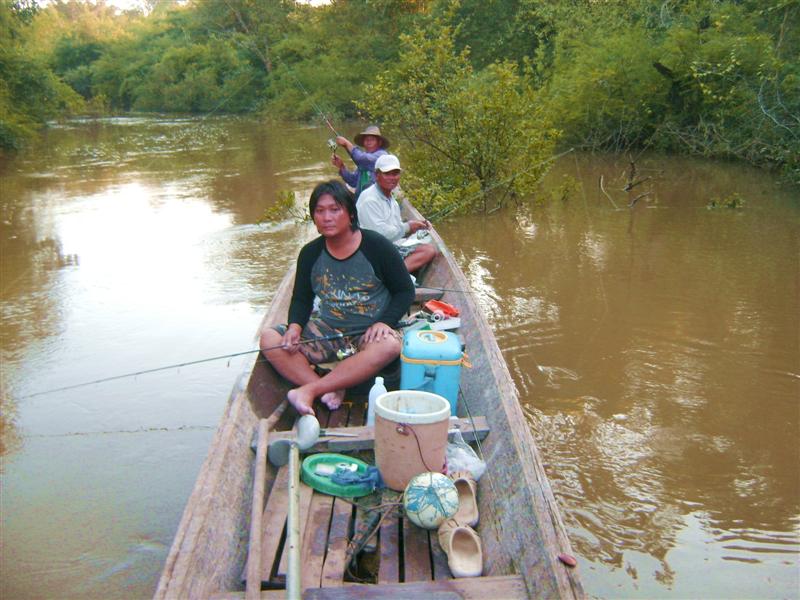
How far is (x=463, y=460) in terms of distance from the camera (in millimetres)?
2660

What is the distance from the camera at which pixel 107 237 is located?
29.3ft

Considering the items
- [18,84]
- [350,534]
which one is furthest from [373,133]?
[18,84]

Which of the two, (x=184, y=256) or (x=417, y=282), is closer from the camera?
(x=417, y=282)

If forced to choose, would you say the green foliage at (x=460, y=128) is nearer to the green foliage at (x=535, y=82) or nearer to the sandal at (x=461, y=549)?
the green foliage at (x=535, y=82)

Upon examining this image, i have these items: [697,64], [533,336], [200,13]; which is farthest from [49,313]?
[200,13]

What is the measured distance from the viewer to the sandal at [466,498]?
2389 millimetres

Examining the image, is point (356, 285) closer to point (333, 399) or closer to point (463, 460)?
point (333, 399)

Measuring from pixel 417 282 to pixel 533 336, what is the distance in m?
0.99

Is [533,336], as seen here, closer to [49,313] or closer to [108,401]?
[108,401]

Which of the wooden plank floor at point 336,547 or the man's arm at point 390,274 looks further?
the man's arm at point 390,274

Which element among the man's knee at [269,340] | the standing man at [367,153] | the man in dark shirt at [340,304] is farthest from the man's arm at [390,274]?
the standing man at [367,153]

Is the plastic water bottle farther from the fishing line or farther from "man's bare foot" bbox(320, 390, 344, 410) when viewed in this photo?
the fishing line

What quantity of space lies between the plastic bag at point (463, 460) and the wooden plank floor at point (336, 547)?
12.5 inches

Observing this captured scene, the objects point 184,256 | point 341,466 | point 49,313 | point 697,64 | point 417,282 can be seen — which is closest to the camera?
point 341,466
